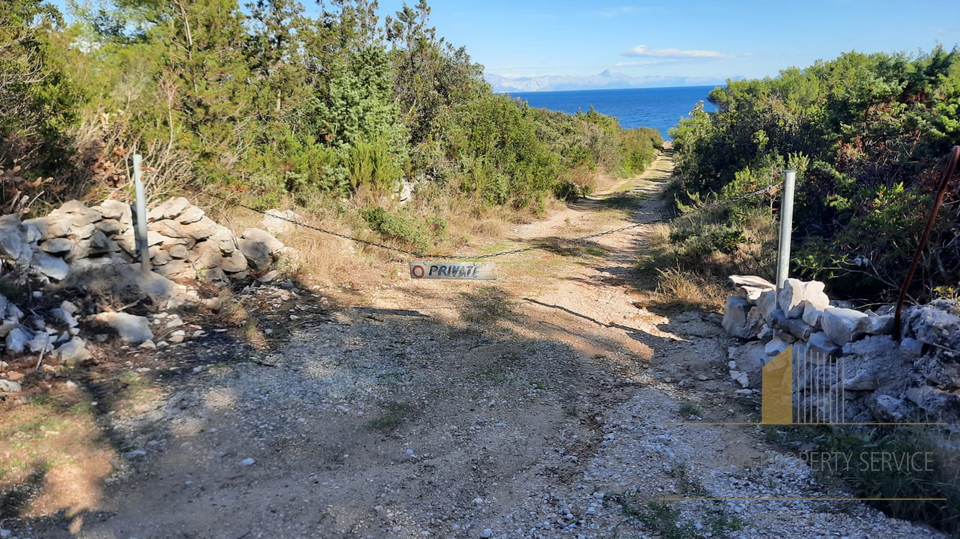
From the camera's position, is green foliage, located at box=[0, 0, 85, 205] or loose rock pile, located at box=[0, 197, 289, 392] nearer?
loose rock pile, located at box=[0, 197, 289, 392]

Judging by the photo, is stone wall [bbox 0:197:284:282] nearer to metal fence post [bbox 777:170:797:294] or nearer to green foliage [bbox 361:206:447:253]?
green foliage [bbox 361:206:447:253]

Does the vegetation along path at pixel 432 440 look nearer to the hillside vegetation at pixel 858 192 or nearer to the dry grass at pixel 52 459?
the dry grass at pixel 52 459

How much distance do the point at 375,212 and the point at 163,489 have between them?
7.68m

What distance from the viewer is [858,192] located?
25.2 feet

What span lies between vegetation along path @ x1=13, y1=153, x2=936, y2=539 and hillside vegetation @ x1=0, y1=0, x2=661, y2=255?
312 cm

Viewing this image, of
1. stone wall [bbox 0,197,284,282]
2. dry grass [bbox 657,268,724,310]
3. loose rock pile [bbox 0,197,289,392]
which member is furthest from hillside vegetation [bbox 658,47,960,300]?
loose rock pile [bbox 0,197,289,392]

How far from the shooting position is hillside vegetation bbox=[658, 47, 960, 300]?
6.54 metres

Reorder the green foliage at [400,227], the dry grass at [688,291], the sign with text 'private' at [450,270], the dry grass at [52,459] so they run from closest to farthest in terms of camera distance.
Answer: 1. the dry grass at [52,459]
2. the sign with text 'private' at [450,270]
3. the dry grass at [688,291]
4. the green foliage at [400,227]

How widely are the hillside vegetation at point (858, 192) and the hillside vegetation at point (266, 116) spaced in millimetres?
5158

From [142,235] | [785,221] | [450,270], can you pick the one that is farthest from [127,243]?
[785,221]

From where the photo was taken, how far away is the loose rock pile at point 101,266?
523 cm

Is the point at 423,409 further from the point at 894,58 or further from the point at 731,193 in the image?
the point at 894,58

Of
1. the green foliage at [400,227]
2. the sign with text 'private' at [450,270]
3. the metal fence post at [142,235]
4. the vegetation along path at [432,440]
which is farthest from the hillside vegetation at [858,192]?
the metal fence post at [142,235]

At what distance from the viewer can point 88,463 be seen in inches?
148
